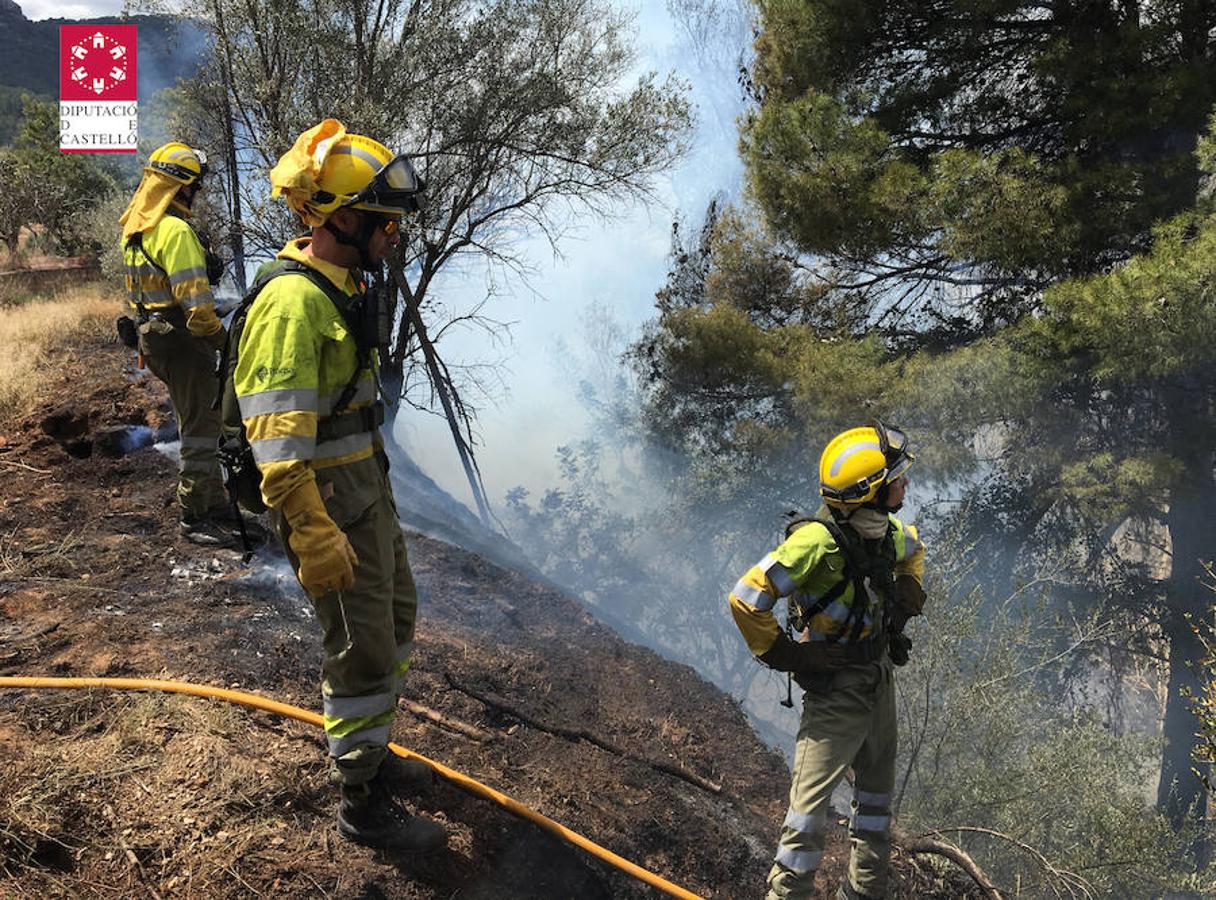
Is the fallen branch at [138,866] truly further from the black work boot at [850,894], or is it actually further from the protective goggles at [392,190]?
the black work boot at [850,894]

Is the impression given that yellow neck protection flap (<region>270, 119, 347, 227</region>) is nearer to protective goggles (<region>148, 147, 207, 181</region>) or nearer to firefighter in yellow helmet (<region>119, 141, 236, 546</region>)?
firefighter in yellow helmet (<region>119, 141, 236, 546</region>)

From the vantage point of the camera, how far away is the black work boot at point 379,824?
96.7 inches

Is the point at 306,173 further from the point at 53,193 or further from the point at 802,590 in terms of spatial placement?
the point at 53,193

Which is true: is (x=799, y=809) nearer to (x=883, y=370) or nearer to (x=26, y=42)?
(x=883, y=370)

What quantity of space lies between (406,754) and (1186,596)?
843 centimetres

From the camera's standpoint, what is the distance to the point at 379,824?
2473mm

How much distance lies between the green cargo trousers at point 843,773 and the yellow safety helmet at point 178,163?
160 inches

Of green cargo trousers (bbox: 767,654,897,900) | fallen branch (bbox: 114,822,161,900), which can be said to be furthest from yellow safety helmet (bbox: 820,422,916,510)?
fallen branch (bbox: 114,822,161,900)

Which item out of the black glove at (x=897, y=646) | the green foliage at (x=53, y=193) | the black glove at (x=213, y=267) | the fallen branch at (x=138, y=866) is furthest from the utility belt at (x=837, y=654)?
the green foliage at (x=53, y=193)

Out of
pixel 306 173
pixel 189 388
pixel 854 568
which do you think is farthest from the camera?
pixel 189 388

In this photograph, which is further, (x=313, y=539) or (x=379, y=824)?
(x=379, y=824)

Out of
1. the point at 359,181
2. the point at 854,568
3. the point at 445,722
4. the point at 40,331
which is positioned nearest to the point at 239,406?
the point at 359,181

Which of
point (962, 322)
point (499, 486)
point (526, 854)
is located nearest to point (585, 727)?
point (526, 854)

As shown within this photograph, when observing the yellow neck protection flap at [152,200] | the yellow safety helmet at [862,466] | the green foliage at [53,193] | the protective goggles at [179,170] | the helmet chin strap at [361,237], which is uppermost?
the green foliage at [53,193]
